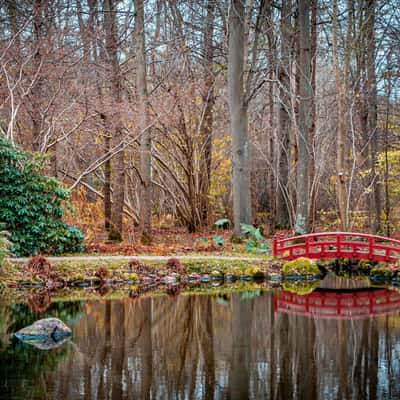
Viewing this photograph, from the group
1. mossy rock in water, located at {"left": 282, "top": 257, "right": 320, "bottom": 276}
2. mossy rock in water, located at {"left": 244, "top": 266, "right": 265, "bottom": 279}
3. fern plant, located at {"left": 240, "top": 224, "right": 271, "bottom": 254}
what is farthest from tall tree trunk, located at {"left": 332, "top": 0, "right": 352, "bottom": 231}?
mossy rock in water, located at {"left": 244, "top": 266, "right": 265, "bottom": 279}

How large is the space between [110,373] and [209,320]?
3.93 meters

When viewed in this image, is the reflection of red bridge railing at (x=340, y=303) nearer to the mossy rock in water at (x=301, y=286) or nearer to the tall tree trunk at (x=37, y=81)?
the mossy rock in water at (x=301, y=286)

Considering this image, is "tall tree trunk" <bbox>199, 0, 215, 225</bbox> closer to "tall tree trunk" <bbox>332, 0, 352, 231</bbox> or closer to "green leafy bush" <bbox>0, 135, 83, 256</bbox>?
"tall tree trunk" <bbox>332, 0, 352, 231</bbox>

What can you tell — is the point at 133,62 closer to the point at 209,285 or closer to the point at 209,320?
the point at 209,285

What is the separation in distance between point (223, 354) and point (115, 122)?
11315mm

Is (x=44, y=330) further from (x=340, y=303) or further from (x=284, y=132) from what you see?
(x=284, y=132)

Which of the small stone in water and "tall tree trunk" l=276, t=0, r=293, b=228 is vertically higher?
"tall tree trunk" l=276, t=0, r=293, b=228

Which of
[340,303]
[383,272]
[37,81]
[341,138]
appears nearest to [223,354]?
[340,303]

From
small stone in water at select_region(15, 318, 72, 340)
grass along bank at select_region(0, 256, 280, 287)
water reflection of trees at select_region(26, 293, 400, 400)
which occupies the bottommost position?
water reflection of trees at select_region(26, 293, 400, 400)

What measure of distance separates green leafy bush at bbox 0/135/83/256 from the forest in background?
0.76m

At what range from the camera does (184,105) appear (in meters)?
22.6

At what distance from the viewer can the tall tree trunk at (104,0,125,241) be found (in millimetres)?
20062

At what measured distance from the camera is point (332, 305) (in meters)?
14.1

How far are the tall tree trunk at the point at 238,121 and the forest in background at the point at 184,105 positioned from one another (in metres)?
0.03
